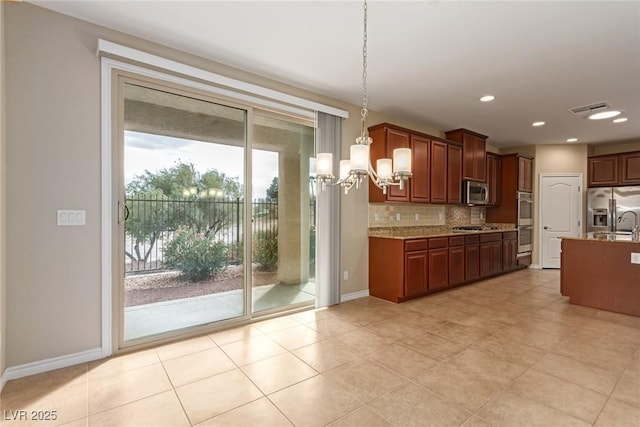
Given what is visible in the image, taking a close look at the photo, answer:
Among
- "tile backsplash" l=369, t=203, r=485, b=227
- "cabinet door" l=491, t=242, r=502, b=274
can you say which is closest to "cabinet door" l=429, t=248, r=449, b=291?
"tile backsplash" l=369, t=203, r=485, b=227

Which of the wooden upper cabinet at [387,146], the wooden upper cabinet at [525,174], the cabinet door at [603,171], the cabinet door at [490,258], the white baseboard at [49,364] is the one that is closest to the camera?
the white baseboard at [49,364]

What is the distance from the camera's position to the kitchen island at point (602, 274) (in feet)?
11.8

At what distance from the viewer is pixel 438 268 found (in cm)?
442

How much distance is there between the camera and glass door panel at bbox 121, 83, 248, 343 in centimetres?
274

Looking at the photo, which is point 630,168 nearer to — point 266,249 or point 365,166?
point 365,166

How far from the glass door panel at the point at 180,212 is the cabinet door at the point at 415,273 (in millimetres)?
2085

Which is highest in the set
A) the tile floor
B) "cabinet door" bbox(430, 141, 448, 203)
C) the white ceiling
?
the white ceiling

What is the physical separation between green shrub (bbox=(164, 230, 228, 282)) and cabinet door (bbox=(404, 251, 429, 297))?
229cm

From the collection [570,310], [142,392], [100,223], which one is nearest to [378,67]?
[100,223]

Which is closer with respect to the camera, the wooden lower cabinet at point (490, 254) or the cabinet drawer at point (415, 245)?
the cabinet drawer at point (415, 245)

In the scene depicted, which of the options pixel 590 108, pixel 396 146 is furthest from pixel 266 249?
pixel 590 108

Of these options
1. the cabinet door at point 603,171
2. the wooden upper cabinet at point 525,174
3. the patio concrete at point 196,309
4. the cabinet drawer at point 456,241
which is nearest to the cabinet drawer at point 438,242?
the cabinet drawer at point 456,241

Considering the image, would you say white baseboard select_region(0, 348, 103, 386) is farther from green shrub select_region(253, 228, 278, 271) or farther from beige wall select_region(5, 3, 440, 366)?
green shrub select_region(253, 228, 278, 271)

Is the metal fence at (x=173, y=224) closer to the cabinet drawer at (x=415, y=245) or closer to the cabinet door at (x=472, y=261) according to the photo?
the cabinet drawer at (x=415, y=245)
